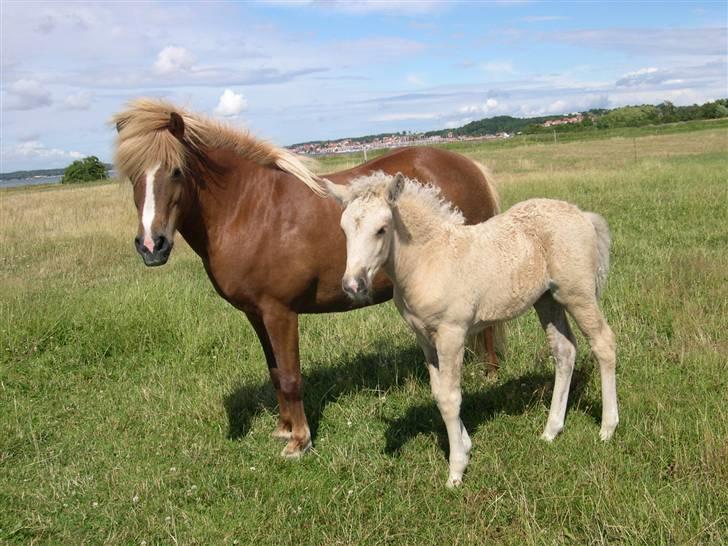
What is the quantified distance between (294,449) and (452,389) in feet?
4.63

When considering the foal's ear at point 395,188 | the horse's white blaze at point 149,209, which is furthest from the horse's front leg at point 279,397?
the foal's ear at point 395,188

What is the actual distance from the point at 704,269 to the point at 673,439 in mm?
3872

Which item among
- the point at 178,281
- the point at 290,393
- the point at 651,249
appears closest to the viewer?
Answer: the point at 290,393

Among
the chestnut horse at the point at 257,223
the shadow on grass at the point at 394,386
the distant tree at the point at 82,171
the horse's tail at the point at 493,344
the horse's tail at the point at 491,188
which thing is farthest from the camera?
the distant tree at the point at 82,171

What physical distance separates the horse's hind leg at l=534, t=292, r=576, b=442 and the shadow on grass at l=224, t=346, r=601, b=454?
A: 38 centimetres

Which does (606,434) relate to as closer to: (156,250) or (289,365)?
(289,365)

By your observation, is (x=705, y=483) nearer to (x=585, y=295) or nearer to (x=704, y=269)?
(x=585, y=295)

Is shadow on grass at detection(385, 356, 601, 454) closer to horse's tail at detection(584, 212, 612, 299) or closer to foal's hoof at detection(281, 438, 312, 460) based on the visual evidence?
foal's hoof at detection(281, 438, 312, 460)

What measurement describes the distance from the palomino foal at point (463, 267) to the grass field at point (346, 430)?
Answer: 15.3 inches

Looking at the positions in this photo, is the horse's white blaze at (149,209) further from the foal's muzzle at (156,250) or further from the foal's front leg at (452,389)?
the foal's front leg at (452,389)

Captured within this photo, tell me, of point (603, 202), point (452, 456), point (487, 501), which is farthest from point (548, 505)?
point (603, 202)

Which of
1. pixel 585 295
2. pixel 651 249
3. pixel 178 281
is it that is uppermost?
pixel 585 295

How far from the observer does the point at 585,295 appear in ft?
12.6

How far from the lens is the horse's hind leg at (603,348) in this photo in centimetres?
388
